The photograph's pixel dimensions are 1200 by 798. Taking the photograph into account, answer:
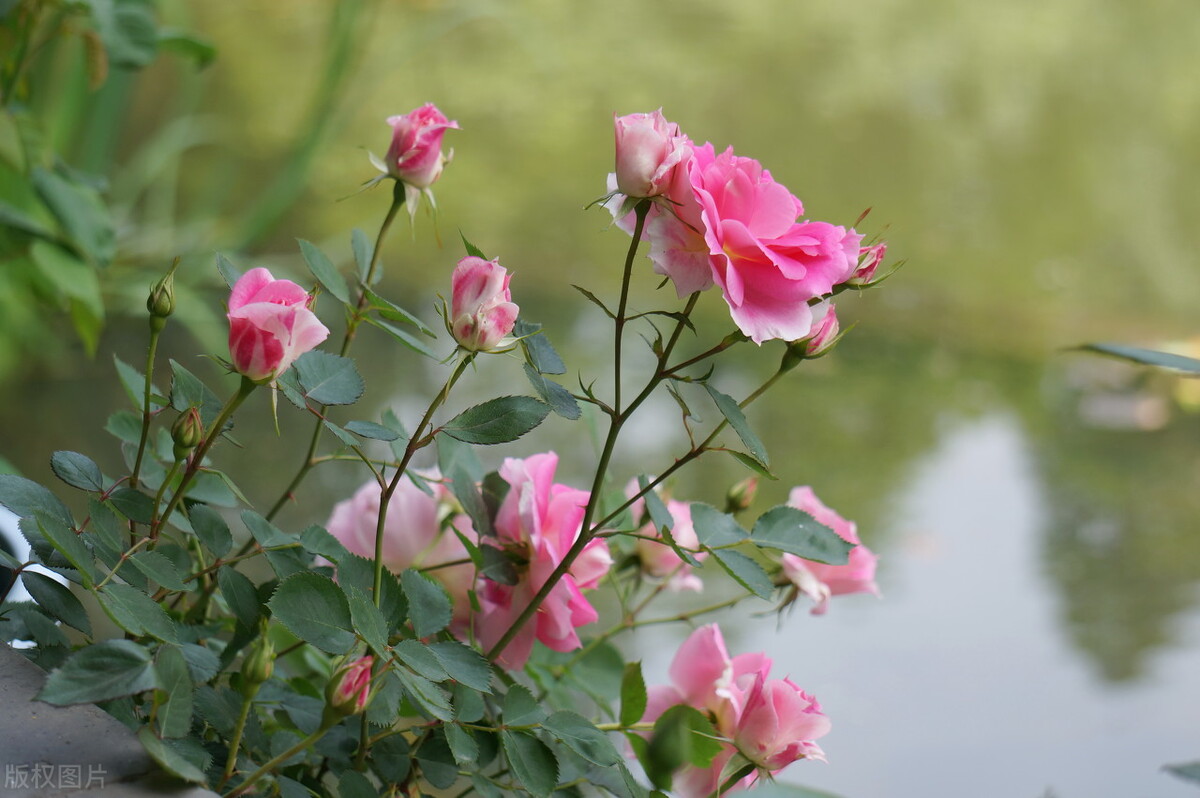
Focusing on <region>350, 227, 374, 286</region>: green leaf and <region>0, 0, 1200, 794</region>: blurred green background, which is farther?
<region>0, 0, 1200, 794</region>: blurred green background

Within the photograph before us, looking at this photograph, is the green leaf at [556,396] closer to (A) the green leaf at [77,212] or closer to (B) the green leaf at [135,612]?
(B) the green leaf at [135,612]

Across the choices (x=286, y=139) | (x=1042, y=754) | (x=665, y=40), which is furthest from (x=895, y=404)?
(x=286, y=139)

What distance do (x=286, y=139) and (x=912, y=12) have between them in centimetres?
131

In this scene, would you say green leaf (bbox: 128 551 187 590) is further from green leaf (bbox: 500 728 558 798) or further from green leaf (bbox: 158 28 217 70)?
green leaf (bbox: 158 28 217 70)

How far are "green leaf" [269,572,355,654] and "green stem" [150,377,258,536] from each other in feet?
0.14

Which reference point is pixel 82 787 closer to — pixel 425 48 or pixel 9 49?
pixel 9 49

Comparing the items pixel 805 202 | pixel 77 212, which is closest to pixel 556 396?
pixel 77 212

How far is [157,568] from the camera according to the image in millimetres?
271

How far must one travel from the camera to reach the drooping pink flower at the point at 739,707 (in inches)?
11.6

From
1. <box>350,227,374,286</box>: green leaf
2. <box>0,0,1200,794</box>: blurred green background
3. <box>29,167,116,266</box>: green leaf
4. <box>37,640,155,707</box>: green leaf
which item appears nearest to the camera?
<box>37,640,155,707</box>: green leaf

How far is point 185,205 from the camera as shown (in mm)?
1930

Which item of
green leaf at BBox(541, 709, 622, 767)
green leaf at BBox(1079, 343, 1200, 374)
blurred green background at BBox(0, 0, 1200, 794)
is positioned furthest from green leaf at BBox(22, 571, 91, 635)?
blurred green background at BBox(0, 0, 1200, 794)

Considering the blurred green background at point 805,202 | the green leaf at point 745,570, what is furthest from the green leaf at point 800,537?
the blurred green background at point 805,202

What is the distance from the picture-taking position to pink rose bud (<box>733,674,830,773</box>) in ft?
0.96
